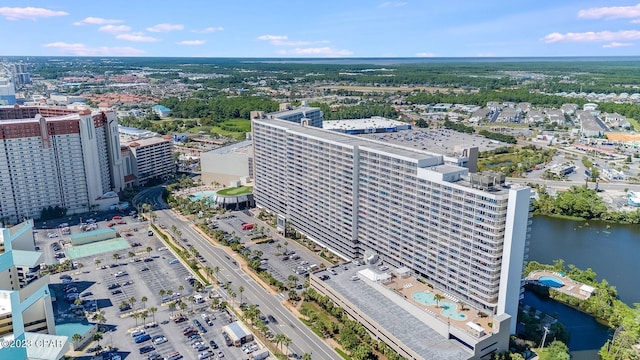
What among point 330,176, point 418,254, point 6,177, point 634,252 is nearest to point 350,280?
point 418,254

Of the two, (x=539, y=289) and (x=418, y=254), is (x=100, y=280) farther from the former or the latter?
(x=539, y=289)

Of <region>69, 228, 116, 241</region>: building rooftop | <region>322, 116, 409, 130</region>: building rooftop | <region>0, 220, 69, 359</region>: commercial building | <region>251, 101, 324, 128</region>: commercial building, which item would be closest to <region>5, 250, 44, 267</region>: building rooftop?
<region>0, 220, 69, 359</region>: commercial building

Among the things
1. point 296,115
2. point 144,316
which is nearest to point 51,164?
point 296,115

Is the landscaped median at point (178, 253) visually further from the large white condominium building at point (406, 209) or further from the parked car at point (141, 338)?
the large white condominium building at point (406, 209)

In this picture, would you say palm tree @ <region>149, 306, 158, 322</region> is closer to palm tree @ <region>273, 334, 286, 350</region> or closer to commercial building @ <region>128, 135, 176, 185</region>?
palm tree @ <region>273, 334, 286, 350</region>


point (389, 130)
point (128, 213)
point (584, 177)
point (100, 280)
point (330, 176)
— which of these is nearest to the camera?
point (100, 280)

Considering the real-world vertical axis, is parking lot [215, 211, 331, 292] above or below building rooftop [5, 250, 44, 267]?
below

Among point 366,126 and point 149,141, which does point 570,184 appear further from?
point 149,141
